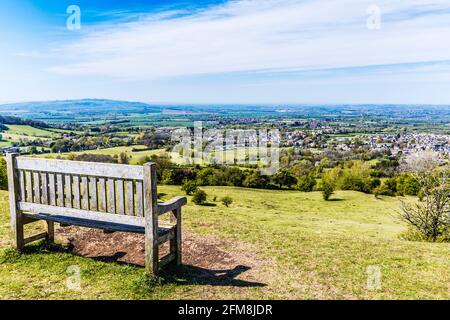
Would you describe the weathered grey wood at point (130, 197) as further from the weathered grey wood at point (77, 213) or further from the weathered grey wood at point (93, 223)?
the weathered grey wood at point (93, 223)

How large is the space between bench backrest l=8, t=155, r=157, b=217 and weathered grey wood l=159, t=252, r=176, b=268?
45.7 inches

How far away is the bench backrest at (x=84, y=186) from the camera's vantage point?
20.5 ft

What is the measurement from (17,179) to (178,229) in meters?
3.77

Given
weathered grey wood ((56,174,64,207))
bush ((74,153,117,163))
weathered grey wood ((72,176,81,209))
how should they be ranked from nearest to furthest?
weathered grey wood ((72,176,81,209))
weathered grey wood ((56,174,64,207))
bush ((74,153,117,163))

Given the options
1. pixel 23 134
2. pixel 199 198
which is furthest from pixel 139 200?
pixel 23 134

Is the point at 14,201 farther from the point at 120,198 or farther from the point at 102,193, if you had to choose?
the point at 120,198

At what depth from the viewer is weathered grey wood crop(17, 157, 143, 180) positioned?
6277mm

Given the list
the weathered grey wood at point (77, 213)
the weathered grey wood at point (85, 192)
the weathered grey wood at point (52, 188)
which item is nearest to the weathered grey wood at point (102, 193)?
the weathered grey wood at point (77, 213)

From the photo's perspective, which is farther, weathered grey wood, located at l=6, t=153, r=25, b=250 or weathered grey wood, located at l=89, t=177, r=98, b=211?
weathered grey wood, located at l=6, t=153, r=25, b=250

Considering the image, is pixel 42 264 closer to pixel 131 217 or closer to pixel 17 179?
pixel 17 179

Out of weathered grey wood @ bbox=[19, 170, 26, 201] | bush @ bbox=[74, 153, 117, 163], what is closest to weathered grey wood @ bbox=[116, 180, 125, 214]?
weathered grey wood @ bbox=[19, 170, 26, 201]

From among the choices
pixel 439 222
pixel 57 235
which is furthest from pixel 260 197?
pixel 57 235

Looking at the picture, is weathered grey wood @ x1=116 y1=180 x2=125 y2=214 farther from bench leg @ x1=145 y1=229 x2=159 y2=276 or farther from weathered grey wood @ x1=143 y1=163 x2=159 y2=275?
bench leg @ x1=145 y1=229 x2=159 y2=276

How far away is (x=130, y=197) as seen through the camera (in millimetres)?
6387
